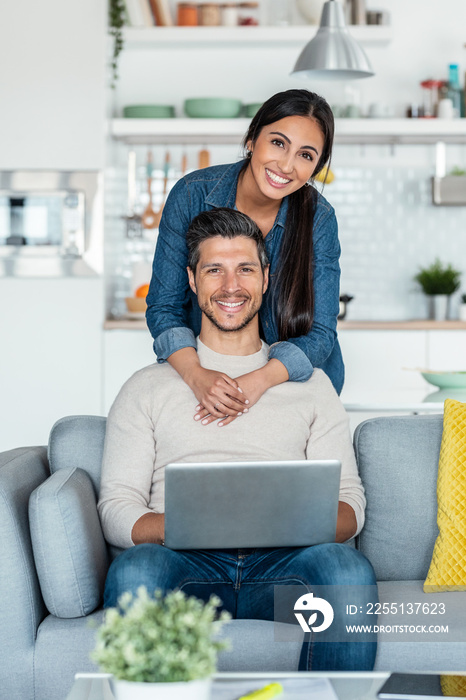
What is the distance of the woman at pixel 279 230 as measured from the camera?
7.06 feet

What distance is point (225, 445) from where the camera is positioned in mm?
1944

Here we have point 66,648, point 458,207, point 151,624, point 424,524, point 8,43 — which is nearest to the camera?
point 151,624

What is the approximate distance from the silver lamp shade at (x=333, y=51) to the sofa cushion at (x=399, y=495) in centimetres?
192

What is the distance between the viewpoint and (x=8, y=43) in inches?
175

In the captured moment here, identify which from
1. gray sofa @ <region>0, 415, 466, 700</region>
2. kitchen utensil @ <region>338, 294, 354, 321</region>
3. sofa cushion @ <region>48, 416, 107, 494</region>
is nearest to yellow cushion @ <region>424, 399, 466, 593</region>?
gray sofa @ <region>0, 415, 466, 700</region>

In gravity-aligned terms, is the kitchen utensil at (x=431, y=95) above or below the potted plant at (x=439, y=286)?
above

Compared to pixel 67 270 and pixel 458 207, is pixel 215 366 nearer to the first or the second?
pixel 67 270

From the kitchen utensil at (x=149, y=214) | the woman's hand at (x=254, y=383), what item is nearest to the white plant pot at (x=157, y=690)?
the woman's hand at (x=254, y=383)

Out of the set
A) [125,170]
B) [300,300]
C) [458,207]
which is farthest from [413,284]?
[300,300]

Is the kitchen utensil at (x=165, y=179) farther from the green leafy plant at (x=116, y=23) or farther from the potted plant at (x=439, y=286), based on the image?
the potted plant at (x=439, y=286)

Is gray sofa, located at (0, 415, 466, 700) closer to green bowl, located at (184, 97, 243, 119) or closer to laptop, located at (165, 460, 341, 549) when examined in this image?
laptop, located at (165, 460, 341, 549)

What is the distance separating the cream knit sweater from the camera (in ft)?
6.32

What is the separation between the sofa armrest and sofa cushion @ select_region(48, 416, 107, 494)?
0.31 meters

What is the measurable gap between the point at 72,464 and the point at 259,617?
640 mm
